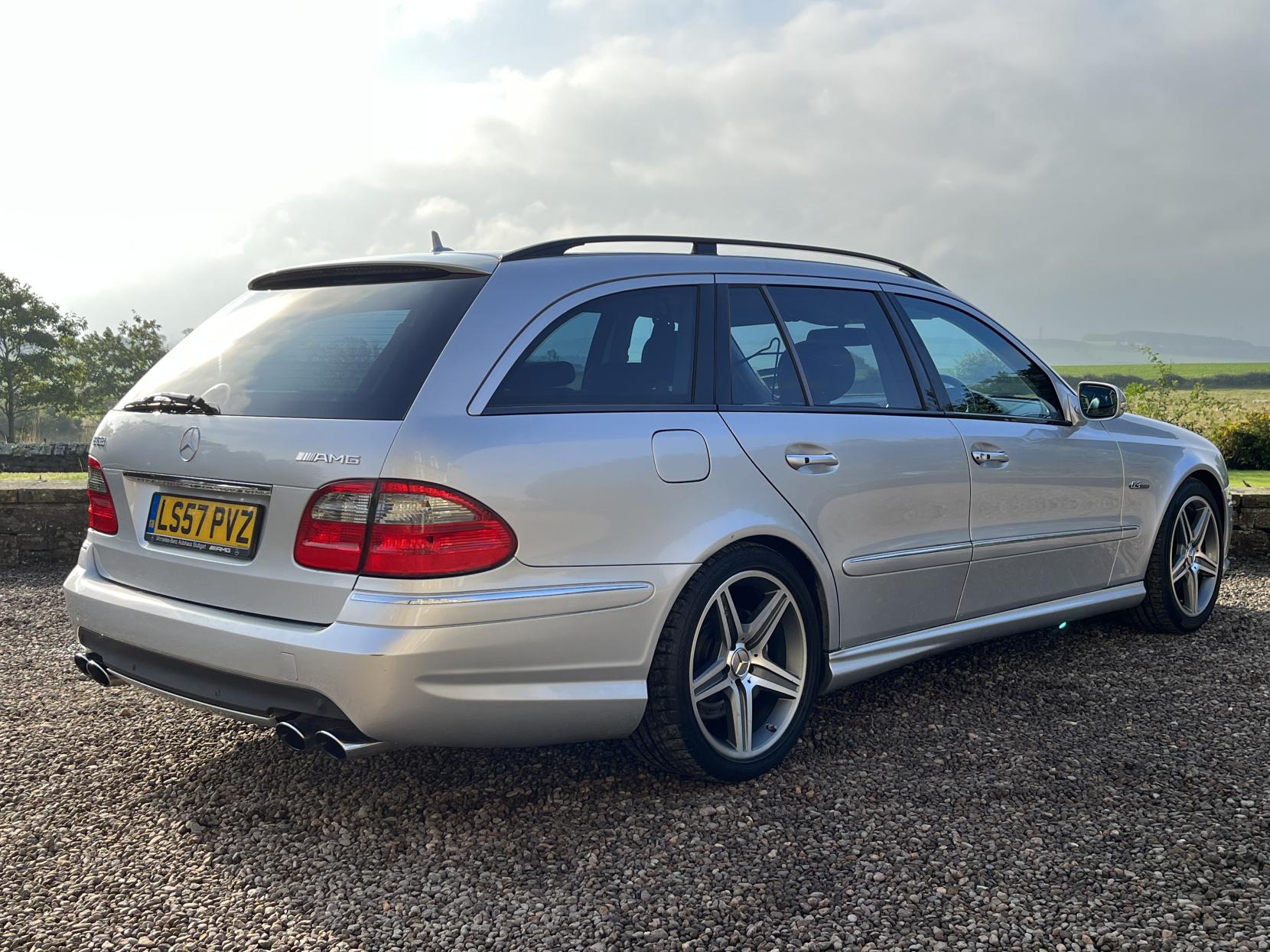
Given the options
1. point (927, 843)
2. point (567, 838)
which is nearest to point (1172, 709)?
point (927, 843)

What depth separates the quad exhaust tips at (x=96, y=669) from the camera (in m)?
3.27

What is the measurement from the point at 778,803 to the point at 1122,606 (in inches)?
104

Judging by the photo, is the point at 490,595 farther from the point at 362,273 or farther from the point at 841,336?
the point at 841,336

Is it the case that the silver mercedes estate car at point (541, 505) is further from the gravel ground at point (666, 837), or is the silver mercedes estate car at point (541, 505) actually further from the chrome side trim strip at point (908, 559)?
the gravel ground at point (666, 837)

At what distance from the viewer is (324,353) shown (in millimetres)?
3098

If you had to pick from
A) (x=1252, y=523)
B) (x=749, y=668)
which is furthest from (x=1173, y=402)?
(x=749, y=668)

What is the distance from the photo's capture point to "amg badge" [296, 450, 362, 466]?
274 cm

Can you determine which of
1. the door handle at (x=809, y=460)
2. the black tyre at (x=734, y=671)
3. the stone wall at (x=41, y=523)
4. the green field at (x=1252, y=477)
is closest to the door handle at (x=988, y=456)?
the door handle at (x=809, y=460)

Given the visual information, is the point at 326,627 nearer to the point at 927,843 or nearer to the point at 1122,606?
the point at 927,843

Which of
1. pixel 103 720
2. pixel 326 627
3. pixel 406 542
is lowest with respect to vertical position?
pixel 103 720

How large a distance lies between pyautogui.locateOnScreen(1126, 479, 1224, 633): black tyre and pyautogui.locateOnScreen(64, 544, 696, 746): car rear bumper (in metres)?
3.20

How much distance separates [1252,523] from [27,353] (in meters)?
87.4

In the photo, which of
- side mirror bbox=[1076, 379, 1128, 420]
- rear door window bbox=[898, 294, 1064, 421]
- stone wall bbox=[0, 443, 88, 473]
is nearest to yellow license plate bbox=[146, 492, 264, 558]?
rear door window bbox=[898, 294, 1064, 421]

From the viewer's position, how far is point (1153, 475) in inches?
202
